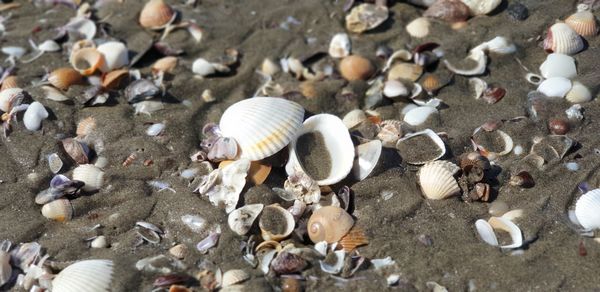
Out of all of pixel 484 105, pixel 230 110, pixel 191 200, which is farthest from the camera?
pixel 484 105

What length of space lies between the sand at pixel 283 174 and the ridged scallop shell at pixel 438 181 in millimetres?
62

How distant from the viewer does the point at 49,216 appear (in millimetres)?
3432

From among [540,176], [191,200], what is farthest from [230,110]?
[540,176]

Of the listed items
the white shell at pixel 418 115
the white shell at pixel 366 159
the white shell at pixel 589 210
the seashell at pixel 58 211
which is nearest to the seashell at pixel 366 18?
the white shell at pixel 418 115

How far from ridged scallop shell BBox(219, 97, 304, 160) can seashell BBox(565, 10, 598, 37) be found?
2282 mm

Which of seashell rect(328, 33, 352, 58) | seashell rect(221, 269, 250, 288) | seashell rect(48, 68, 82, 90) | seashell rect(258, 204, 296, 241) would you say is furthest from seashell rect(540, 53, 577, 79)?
seashell rect(48, 68, 82, 90)

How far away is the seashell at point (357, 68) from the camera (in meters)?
4.54

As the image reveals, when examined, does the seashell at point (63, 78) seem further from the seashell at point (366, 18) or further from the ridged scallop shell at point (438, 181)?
the ridged scallop shell at point (438, 181)

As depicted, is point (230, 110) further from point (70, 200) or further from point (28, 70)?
point (28, 70)

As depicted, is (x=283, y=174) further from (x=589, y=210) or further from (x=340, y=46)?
(x=589, y=210)

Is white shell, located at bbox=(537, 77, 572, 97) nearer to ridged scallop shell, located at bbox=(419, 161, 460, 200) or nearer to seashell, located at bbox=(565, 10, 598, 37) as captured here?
seashell, located at bbox=(565, 10, 598, 37)

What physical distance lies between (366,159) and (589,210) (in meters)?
1.26

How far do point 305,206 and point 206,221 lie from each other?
22.6 inches

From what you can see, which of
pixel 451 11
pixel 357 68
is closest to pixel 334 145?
pixel 357 68
